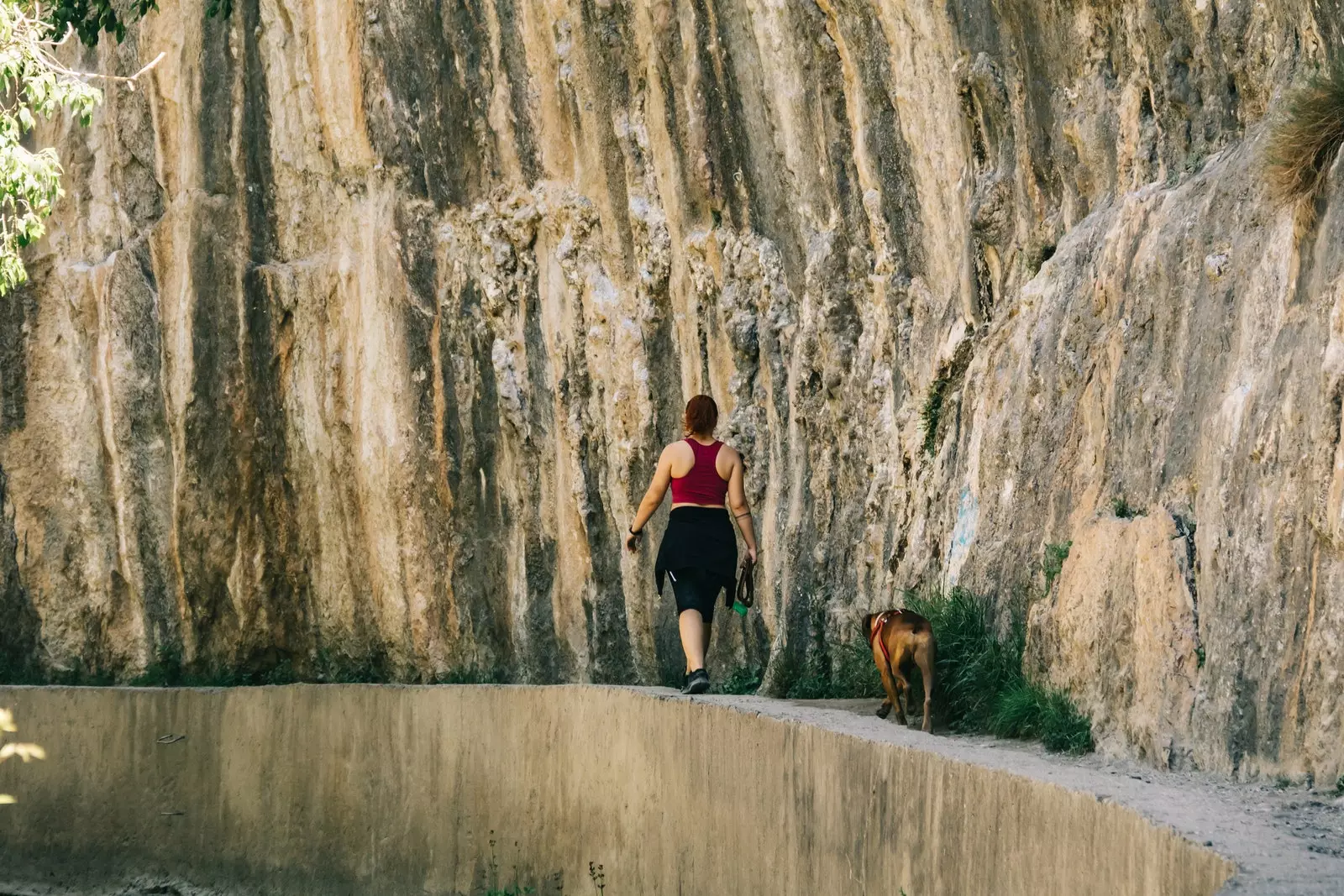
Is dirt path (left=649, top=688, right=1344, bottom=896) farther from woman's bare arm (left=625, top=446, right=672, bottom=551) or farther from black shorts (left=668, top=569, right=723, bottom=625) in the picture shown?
woman's bare arm (left=625, top=446, right=672, bottom=551)

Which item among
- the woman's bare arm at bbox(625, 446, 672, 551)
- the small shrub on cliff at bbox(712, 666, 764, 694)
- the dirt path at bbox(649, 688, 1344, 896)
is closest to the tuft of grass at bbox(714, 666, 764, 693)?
the small shrub on cliff at bbox(712, 666, 764, 694)

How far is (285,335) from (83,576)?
3.25 meters

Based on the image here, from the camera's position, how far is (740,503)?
10688mm

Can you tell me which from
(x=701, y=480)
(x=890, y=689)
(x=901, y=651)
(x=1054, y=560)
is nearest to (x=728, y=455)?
(x=701, y=480)

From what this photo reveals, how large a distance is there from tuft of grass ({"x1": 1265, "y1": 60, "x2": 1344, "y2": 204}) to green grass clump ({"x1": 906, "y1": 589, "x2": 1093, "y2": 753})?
2197 millimetres

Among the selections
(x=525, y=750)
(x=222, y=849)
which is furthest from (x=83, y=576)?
(x=525, y=750)

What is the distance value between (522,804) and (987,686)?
3920mm

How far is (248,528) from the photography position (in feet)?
56.5

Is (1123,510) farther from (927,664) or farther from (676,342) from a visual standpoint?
(676,342)

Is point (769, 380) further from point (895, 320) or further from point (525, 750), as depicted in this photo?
point (525, 750)

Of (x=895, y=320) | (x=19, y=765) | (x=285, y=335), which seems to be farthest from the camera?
(x=285, y=335)

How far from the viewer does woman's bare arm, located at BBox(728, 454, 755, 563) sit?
10.7 m

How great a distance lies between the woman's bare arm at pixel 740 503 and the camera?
35.0ft

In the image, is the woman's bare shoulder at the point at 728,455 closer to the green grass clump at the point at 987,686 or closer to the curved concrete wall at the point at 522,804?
the curved concrete wall at the point at 522,804
